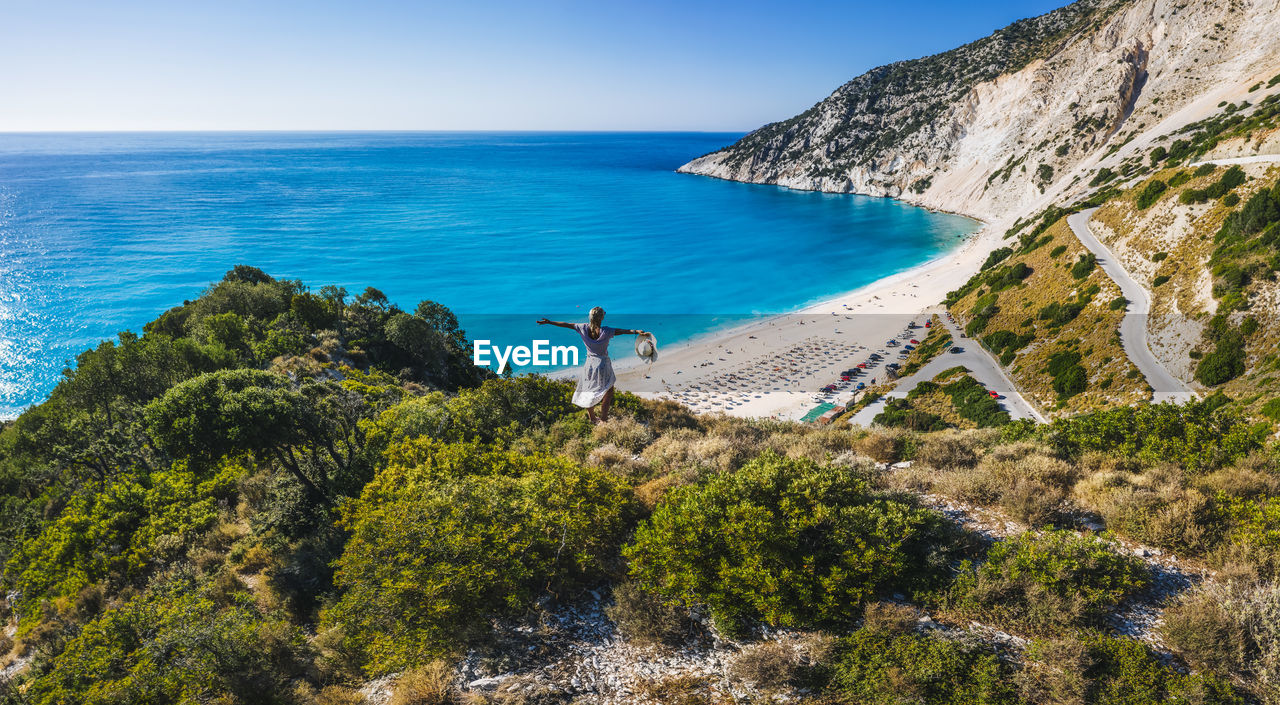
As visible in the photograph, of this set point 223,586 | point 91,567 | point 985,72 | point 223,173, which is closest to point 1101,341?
point 223,586

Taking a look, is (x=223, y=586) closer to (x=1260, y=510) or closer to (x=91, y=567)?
(x=91, y=567)

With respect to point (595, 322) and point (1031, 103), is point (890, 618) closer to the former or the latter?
point (595, 322)

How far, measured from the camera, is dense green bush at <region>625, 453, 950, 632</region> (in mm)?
6176

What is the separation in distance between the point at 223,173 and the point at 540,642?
237m

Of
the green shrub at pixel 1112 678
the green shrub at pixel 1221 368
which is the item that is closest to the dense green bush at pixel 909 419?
the green shrub at pixel 1221 368

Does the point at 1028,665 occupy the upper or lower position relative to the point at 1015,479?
lower

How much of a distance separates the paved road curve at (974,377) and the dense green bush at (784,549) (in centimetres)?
2788

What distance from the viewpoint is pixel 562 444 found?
12109mm

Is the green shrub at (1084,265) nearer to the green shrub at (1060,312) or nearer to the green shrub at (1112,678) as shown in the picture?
the green shrub at (1060,312)

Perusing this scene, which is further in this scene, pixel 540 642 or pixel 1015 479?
pixel 1015 479

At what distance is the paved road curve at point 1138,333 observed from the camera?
2842cm

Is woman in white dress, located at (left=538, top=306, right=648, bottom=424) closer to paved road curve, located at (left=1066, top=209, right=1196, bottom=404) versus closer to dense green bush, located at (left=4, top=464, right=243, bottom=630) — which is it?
dense green bush, located at (left=4, top=464, right=243, bottom=630)

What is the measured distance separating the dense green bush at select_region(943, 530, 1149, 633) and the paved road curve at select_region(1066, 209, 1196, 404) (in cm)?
2391

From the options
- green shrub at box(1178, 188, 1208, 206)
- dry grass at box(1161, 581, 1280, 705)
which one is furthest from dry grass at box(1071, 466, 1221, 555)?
green shrub at box(1178, 188, 1208, 206)
